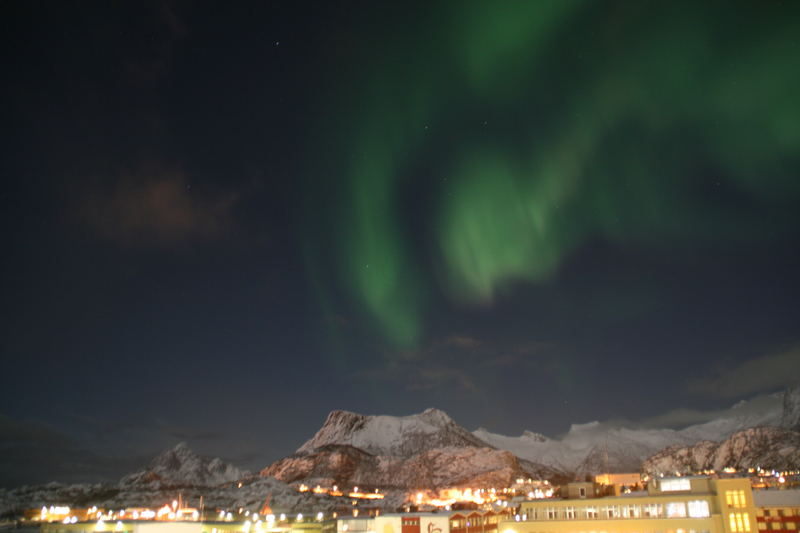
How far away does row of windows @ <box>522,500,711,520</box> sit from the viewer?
2741 inches

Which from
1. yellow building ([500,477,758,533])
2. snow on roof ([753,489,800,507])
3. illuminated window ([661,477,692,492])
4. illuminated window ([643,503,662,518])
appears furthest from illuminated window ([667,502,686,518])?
snow on roof ([753,489,800,507])

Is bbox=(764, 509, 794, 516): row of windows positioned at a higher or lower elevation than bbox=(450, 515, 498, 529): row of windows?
lower

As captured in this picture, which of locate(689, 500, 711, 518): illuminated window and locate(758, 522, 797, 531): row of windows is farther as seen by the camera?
locate(758, 522, 797, 531): row of windows

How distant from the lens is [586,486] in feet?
277

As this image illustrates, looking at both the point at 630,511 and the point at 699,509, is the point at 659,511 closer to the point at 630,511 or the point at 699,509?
the point at 630,511

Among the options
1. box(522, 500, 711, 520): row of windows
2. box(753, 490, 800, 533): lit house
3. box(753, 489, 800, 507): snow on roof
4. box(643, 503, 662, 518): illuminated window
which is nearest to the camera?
box(522, 500, 711, 520): row of windows

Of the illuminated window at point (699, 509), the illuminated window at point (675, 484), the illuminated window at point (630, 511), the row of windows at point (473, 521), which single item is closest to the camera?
the illuminated window at point (699, 509)

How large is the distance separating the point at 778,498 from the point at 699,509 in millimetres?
56627

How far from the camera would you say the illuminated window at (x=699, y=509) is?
68625mm

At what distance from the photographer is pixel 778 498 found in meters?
113

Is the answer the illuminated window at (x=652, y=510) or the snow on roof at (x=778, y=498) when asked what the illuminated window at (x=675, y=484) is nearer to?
the illuminated window at (x=652, y=510)

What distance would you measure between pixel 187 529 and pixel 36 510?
6401 inches

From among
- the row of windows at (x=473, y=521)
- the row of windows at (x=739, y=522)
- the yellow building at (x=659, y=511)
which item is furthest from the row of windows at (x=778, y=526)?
the row of windows at (x=739, y=522)

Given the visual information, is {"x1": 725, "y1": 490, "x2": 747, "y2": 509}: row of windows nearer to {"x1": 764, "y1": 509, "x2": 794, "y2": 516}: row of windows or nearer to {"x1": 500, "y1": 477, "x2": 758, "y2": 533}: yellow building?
{"x1": 500, "y1": 477, "x2": 758, "y2": 533}: yellow building
